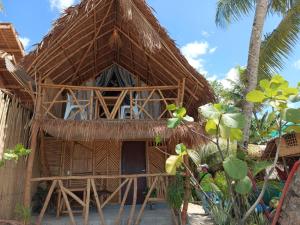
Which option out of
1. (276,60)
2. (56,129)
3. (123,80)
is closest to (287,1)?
(276,60)

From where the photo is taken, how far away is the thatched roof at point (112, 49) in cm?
578

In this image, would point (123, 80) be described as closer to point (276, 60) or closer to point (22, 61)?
point (22, 61)

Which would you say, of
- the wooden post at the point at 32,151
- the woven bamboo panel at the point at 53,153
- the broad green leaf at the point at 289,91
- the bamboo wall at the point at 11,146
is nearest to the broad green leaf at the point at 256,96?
the broad green leaf at the point at 289,91

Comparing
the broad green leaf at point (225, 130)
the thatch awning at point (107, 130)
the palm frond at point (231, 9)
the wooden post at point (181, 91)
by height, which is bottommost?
the broad green leaf at point (225, 130)

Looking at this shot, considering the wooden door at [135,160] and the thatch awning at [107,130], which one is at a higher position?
the thatch awning at [107,130]

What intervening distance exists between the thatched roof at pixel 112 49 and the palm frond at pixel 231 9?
122 inches

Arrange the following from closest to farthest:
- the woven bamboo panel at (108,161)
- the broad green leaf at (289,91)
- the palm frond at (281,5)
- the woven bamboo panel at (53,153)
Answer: the broad green leaf at (289,91), the woven bamboo panel at (53,153), the woven bamboo panel at (108,161), the palm frond at (281,5)

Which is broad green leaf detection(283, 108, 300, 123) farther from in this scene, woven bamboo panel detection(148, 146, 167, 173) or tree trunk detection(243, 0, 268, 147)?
woven bamboo panel detection(148, 146, 167, 173)

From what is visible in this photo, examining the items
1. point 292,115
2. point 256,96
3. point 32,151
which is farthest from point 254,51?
point 32,151

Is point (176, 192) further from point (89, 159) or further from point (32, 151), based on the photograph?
point (89, 159)

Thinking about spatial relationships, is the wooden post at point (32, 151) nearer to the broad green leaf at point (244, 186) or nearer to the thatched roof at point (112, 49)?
the thatched roof at point (112, 49)

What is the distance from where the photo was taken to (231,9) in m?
8.81

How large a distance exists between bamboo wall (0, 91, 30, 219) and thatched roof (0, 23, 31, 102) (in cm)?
45

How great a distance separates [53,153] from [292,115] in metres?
7.10
